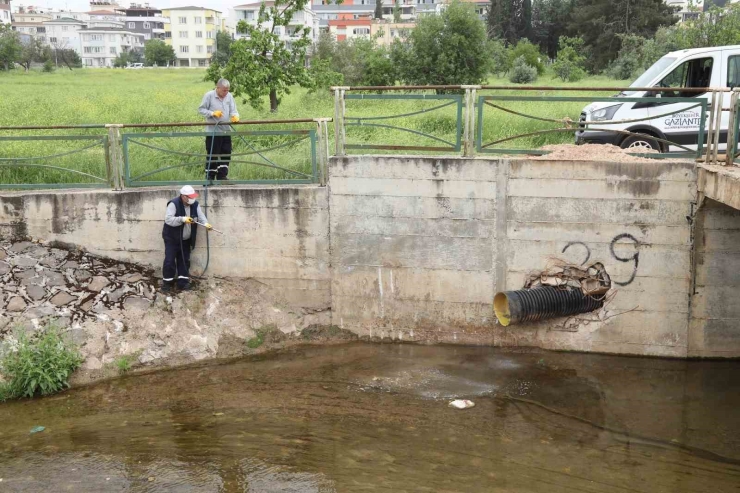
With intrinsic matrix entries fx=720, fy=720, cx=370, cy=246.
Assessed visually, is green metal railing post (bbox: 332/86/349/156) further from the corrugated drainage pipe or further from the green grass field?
the corrugated drainage pipe

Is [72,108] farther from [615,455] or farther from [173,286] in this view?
[615,455]

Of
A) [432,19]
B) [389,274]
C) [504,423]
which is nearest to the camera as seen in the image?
[504,423]

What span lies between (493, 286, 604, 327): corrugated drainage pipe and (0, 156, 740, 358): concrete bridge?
23 centimetres

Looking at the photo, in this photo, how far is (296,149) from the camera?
1278cm

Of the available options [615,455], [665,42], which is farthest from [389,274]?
[665,42]

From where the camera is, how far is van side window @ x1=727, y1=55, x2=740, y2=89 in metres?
11.1

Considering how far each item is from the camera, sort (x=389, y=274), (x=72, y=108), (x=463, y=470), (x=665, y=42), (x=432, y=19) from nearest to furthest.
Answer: (x=463, y=470) < (x=389, y=274) < (x=72, y=108) < (x=432, y=19) < (x=665, y=42)

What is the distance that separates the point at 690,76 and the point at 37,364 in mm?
10613

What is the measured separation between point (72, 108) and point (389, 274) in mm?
13264

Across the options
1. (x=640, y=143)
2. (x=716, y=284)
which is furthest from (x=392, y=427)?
(x=640, y=143)

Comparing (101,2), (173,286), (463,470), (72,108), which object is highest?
(101,2)

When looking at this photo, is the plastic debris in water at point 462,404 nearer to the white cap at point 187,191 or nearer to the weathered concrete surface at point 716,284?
the weathered concrete surface at point 716,284

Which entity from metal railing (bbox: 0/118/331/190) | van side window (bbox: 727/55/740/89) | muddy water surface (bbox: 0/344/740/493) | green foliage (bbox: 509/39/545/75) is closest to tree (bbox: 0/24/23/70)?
green foliage (bbox: 509/39/545/75)

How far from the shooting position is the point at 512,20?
5856cm
